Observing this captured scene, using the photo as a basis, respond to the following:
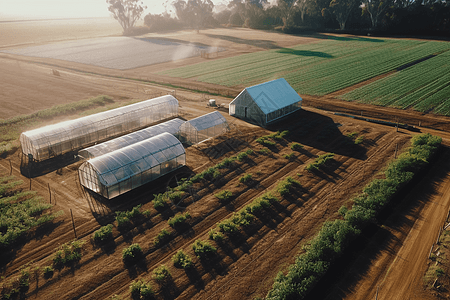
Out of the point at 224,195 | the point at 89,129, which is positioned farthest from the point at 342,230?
the point at 89,129

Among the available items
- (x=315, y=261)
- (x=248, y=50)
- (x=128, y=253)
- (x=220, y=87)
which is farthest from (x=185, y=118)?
(x=248, y=50)

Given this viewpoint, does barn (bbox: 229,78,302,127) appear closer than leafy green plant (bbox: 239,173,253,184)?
No

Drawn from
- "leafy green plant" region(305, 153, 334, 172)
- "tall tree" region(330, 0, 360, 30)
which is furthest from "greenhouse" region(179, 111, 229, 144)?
"tall tree" region(330, 0, 360, 30)

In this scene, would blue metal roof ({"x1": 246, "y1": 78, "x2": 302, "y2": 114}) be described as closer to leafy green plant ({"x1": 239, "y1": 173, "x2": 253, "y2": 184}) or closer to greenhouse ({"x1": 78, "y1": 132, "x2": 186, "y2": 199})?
leafy green plant ({"x1": 239, "y1": 173, "x2": 253, "y2": 184})

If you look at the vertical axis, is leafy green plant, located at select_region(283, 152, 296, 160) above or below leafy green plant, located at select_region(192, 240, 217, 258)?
above

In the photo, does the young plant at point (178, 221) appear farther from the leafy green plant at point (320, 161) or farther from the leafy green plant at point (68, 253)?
the leafy green plant at point (320, 161)

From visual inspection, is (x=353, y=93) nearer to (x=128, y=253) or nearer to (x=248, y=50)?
(x=128, y=253)
